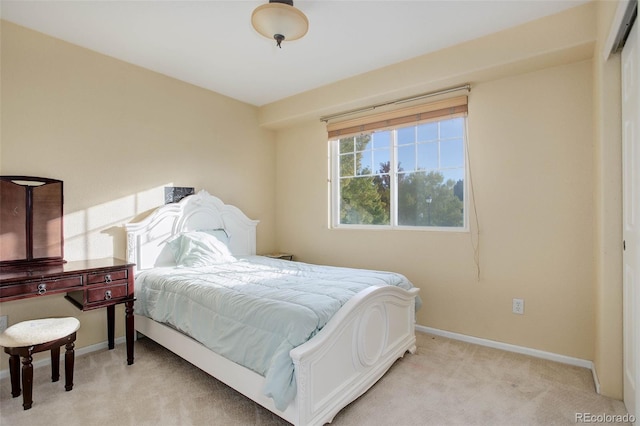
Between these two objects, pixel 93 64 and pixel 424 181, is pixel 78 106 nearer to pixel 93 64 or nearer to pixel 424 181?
pixel 93 64

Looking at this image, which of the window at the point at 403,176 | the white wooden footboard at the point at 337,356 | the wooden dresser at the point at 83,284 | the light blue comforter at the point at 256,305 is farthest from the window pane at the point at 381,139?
the wooden dresser at the point at 83,284

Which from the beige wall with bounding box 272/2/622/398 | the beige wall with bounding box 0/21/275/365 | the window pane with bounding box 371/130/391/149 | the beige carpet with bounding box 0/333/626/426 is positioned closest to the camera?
the beige carpet with bounding box 0/333/626/426

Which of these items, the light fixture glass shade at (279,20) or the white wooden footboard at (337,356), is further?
the light fixture glass shade at (279,20)

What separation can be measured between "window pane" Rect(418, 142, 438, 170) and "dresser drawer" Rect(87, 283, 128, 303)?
2815mm

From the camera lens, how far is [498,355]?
263 centimetres

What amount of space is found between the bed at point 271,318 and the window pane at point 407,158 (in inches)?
50.9

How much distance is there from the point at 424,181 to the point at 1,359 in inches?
145

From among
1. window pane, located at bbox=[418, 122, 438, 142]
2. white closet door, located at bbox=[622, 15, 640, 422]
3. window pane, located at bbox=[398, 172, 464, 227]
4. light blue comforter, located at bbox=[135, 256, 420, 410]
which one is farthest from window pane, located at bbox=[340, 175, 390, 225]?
white closet door, located at bbox=[622, 15, 640, 422]

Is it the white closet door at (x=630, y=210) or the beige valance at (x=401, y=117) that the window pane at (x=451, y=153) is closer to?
the beige valance at (x=401, y=117)

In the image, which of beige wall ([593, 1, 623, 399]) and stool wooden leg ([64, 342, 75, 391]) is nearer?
beige wall ([593, 1, 623, 399])

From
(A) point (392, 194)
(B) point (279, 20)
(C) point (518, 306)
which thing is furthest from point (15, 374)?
(C) point (518, 306)

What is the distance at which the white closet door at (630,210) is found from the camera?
168 centimetres

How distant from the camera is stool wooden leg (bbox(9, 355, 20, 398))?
202 centimetres

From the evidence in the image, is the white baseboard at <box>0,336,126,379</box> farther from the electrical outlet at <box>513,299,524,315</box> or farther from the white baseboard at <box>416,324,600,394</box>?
the electrical outlet at <box>513,299,524,315</box>
